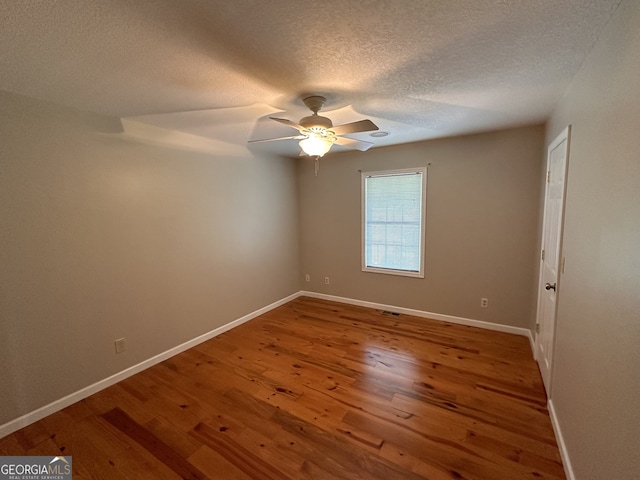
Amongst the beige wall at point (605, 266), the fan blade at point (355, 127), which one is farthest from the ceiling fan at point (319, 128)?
the beige wall at point (605, 266)

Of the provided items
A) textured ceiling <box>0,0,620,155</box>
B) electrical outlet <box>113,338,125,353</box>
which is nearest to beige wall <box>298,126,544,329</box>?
textured ceiling <box>0,0,620,155</box>

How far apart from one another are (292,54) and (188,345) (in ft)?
10.1

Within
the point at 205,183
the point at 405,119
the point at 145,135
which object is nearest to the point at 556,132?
the point at 405,119

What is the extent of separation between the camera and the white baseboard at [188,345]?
2.04 m

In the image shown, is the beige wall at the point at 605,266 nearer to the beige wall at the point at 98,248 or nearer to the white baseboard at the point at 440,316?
the white baseboard at the point at 440,316

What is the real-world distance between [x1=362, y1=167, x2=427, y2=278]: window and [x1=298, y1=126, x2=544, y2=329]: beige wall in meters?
0.10

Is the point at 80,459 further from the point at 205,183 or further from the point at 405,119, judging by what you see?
the point at 405,119

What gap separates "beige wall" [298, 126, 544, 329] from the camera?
3119 mm

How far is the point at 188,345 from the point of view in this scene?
3139mm

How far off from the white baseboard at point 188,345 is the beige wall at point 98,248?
58 millimetres

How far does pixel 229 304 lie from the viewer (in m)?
3.63

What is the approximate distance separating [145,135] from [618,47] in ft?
11.0

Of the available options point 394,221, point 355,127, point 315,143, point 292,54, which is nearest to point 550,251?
point 394,221

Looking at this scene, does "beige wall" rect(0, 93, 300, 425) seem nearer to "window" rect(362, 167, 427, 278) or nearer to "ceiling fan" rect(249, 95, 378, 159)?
"ceiling fan" rect(249, 95, 378, 159)
